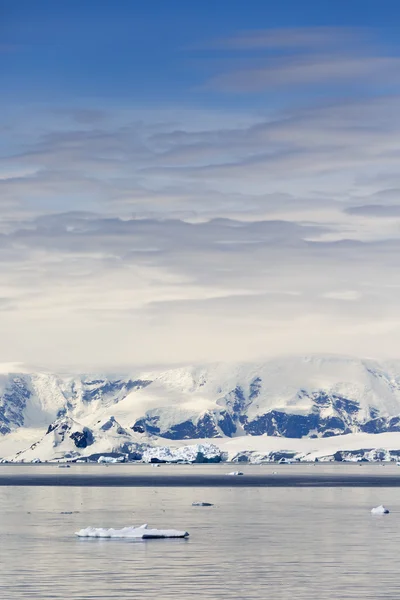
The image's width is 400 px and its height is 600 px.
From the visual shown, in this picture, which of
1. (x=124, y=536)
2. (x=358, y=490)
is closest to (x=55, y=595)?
(x=124, y=536)

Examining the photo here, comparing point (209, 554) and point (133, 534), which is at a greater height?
A: point (133, 534)

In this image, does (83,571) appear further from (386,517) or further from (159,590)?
(386,517)

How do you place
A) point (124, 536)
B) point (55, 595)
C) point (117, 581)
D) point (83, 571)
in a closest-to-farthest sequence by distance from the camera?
point (55, 595) → point (117, 581) → point (83, 571) → point (124, 536)

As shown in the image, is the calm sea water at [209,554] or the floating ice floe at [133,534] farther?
the floating ice floe at [133,534]

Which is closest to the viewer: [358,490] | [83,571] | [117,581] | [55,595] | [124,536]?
[55,595]

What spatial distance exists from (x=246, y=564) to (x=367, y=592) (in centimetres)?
1340

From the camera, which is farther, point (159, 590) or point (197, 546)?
point (197, 546)

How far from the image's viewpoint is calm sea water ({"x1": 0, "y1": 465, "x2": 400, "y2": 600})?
193 ft

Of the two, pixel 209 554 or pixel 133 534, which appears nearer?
pixel 209 554

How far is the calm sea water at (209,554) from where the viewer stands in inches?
2319

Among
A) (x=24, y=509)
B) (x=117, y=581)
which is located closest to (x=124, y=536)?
(x=117, y=581)

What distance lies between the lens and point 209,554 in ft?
247

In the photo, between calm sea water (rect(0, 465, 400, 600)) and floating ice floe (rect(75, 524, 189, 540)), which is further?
floating ice floe (rect(75, 524, 189, 540))

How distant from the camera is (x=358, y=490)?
6885 inches
